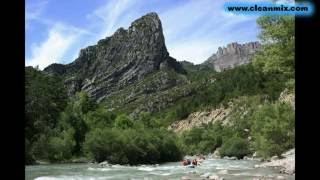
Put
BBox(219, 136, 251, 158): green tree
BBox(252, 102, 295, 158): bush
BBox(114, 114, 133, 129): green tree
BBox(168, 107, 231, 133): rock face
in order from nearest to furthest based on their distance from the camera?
BBox(252, 102, 295, 158): bush < BBox(114, 114, 133, 129): green tree < BBox(219, 136, 251, 158): green tree < BBox(168, 107, 231, 133): rock face

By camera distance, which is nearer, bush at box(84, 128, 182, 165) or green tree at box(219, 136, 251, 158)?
bush at box(84, 128, 182, 165)

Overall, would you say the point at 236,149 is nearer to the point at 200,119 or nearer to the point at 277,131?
the point at 277,131

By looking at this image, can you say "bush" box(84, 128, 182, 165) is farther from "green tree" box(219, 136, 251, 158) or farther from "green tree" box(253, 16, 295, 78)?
"green tree" box(253, 16, 295, 78)

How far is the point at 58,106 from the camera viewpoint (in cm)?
8219

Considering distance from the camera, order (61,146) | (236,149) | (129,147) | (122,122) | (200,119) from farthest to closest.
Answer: (200,119) → (236,149) → (122,122) → (129,147) → (61,146)

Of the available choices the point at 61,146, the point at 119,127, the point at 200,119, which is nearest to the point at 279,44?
the point at 61,146

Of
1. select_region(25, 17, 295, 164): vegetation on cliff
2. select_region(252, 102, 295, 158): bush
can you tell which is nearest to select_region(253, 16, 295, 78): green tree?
select_region(25, 17, 295, 164): vegetation on cliff

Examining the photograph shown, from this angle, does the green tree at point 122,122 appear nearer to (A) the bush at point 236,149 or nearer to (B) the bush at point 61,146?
(B) the bush at point 61,146

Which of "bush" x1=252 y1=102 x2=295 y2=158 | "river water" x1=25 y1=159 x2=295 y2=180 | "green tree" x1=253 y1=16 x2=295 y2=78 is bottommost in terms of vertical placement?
"river water" x1=25 y1=159 x2=295 y2=180


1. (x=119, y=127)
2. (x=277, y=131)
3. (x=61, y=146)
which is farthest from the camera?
(x=119, y=127)

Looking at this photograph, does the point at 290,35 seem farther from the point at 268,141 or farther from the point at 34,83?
the point at 34,83
